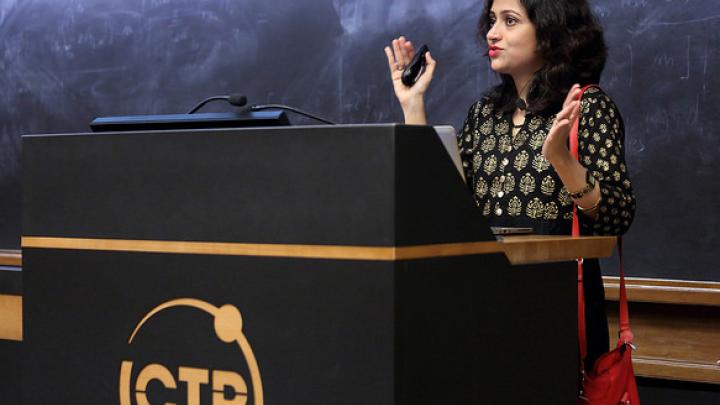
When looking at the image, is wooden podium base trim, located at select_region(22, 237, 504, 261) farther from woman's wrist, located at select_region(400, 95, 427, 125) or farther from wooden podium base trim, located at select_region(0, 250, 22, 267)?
wooden podium base trim, located at select_region(0, 250, 22, 267)

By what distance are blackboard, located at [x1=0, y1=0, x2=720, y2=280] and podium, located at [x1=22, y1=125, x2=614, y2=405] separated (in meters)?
1.85

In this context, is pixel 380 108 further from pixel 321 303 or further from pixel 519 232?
pixel 321 303

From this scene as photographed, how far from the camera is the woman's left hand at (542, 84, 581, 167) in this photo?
1631 millimetres

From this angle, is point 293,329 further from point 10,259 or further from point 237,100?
point 10,259

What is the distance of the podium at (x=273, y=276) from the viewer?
1.25m

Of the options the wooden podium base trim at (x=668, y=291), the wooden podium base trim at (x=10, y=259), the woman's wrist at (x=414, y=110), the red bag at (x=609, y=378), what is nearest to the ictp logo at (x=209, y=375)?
the red bag at (x=609, y=378)

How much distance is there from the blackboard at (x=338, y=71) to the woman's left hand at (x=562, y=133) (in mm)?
1661

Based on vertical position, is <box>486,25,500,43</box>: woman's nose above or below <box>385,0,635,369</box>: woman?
above

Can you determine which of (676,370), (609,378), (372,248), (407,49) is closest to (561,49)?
(407,49)

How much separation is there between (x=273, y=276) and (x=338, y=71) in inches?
107

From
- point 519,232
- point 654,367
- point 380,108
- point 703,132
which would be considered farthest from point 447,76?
point 519,232

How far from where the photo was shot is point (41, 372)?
60.2 inches

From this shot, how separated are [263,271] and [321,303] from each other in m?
0.10

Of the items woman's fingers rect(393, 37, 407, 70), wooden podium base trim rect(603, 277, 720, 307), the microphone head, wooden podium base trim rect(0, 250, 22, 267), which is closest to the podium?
the microphone head
